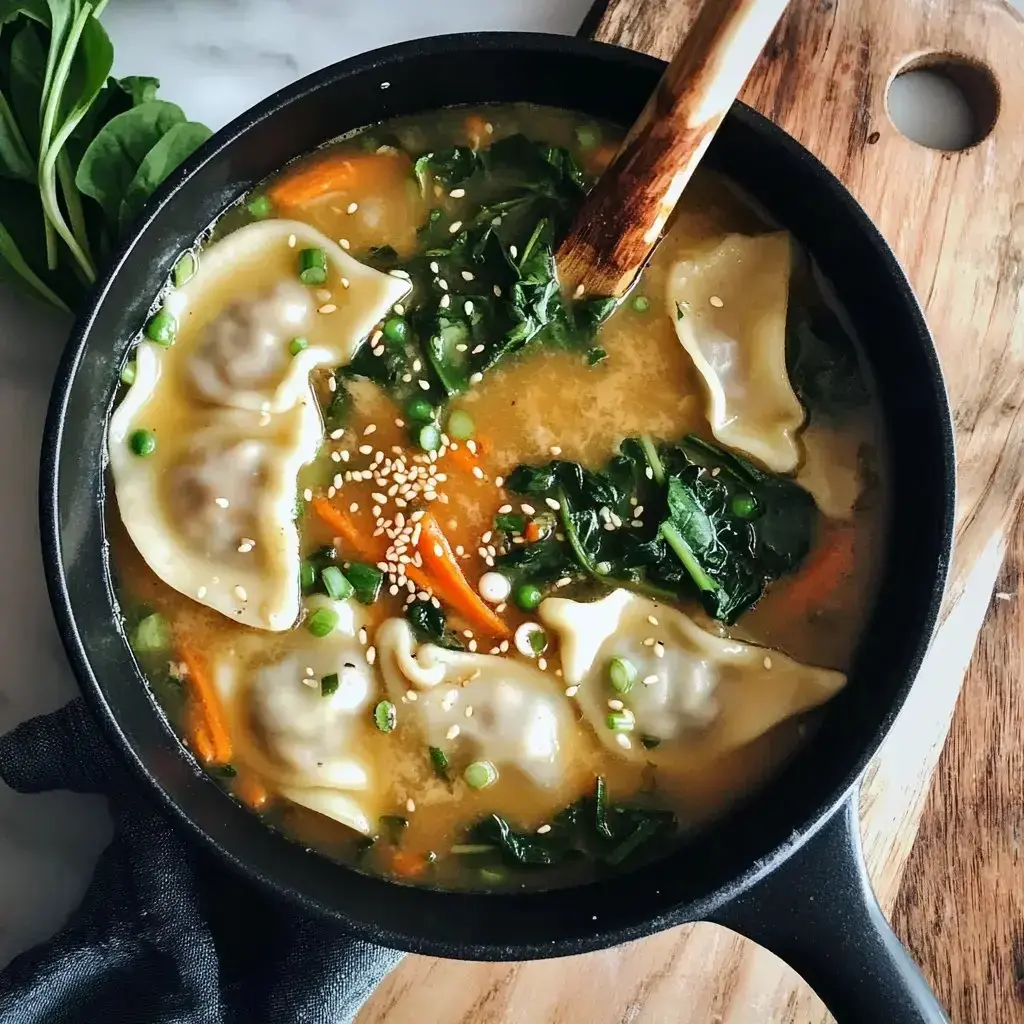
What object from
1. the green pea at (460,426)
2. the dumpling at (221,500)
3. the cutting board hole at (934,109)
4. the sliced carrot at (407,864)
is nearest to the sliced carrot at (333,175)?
the dumpling at (221,500)

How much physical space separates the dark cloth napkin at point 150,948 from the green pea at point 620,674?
2.37 ft

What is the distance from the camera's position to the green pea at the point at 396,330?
2.26 m

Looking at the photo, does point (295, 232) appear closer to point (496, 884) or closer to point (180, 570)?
point (180, 570)

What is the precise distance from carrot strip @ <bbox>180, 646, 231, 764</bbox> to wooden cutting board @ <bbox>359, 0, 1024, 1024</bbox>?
35.5 inches

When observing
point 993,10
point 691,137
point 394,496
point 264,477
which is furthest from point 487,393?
point 993,10

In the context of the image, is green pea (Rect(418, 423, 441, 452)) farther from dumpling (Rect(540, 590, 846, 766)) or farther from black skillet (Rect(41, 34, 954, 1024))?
black skillet (Rect(41, 34, 954, 1024))

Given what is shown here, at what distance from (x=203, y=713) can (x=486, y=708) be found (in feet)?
1.89

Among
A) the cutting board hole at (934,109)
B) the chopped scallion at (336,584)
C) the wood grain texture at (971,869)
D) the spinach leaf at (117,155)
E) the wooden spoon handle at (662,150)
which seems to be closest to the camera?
the wooden spoon handle at (662,150)

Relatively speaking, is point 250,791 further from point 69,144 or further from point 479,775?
point 69,144

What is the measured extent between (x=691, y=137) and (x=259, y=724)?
142 centimetres

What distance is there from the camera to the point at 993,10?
249cm

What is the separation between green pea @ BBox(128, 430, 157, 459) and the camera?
2252 mm

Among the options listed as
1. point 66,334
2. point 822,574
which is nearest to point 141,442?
point 66,334

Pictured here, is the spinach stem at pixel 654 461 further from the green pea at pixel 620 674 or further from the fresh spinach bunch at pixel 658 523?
the green pea at pixel 620 674
